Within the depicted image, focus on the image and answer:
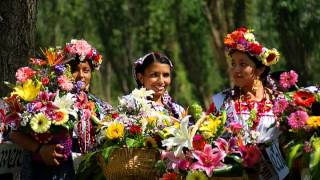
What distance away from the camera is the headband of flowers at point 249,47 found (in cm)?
580

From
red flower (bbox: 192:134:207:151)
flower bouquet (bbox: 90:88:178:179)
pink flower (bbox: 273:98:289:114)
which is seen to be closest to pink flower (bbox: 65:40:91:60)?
flower bouquet (bbox: 90:88:178:179)

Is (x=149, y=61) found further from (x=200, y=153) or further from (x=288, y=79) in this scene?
(x=200, y=153)

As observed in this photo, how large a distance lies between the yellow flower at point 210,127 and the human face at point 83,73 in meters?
1.38

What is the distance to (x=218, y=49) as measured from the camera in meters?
19.5

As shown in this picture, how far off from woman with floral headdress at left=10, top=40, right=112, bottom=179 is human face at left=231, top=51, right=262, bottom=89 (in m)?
1.04

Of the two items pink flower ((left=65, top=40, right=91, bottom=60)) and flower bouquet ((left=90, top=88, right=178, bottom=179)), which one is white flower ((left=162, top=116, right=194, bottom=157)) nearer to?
flower bouquet ((left=90, top=88, right=178, bottom=179))

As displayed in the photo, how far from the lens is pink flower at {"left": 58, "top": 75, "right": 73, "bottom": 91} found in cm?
562

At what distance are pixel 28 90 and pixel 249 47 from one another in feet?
5.72

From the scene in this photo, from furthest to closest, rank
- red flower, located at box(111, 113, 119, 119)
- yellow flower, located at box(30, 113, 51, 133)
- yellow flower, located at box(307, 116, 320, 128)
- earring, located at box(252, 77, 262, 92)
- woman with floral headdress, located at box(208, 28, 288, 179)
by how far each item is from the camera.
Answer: earring, located at box(252, 77, 262, 92), woman with floral headdress, located at box(208, 28, 288, 179), red flower, located at box(111, 113, 119, 119), yellow flower, located at box(30, 113, 51, 133), yellow flower, located at box(307, 116, 320, 128)

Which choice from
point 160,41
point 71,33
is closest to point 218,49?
point 160,41

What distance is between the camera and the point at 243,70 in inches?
229

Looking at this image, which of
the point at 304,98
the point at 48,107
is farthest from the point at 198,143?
the point at 48,107

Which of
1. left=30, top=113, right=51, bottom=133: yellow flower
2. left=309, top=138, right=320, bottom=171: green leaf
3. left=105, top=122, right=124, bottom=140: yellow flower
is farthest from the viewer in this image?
left=30, top=113, right=51, bottom=133: yellow flower

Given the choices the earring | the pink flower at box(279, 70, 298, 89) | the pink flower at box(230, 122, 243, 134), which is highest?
the earring
